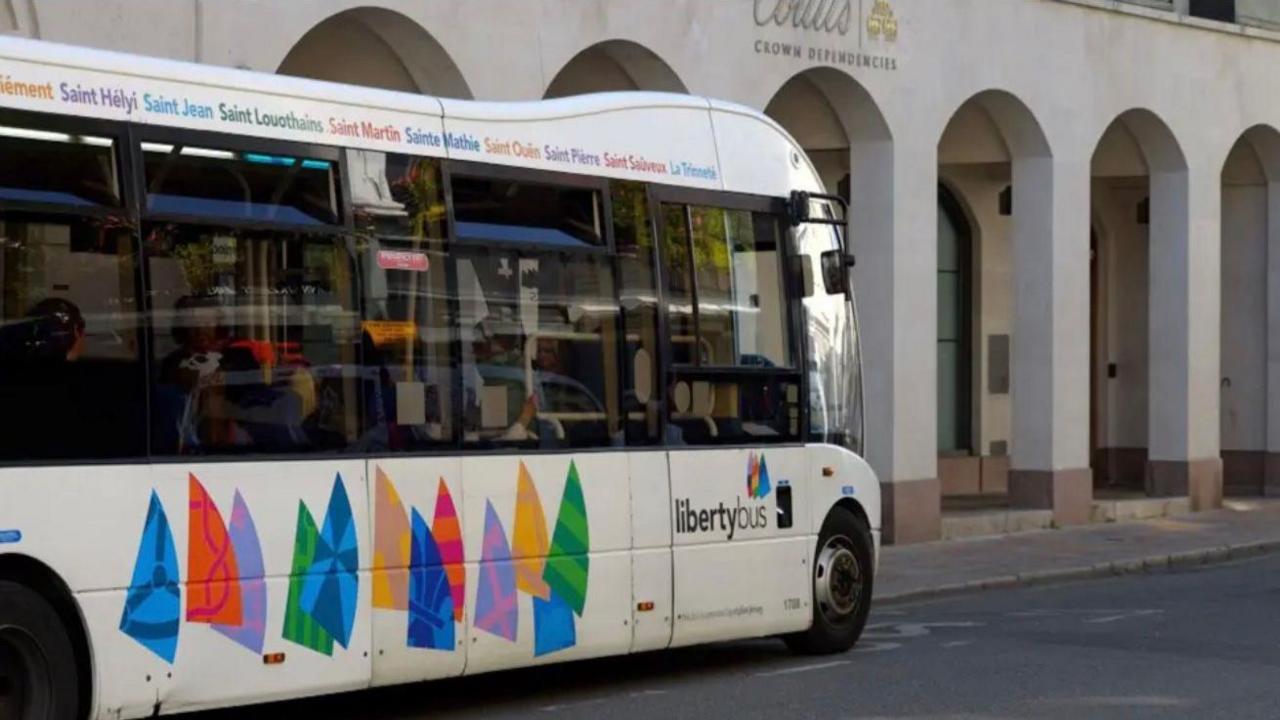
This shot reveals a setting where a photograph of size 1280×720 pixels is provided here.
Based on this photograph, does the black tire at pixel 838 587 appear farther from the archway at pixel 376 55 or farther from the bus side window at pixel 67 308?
the archway at pixel 376 55

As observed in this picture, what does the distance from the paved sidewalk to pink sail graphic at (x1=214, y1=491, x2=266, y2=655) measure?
9451mm

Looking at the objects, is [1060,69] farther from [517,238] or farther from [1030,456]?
[517,238]

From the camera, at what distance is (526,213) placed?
11664 millimetres

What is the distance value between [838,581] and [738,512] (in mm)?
1325

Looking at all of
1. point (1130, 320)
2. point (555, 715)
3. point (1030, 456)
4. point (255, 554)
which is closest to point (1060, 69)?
point (1030, 456)

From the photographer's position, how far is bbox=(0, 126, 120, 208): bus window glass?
29.7 ft

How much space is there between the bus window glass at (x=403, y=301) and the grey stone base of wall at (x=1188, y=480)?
62.4 feet

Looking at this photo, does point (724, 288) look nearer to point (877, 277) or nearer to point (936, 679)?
point (936, 679)

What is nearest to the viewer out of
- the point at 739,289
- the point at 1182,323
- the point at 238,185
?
the point at 238,185

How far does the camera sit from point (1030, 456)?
25859mm

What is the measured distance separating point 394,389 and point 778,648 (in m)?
4.96

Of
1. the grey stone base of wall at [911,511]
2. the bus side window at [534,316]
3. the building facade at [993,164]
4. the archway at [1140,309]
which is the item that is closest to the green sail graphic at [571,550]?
the bus side window at [534,316]

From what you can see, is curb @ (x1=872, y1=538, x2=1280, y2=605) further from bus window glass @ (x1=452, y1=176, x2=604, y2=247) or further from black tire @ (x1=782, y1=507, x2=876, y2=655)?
bus window glass @ (x1=452, y1=176, x2=604, y2=247)

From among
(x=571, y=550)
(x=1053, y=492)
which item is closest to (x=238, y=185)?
(x=571, y=550)
